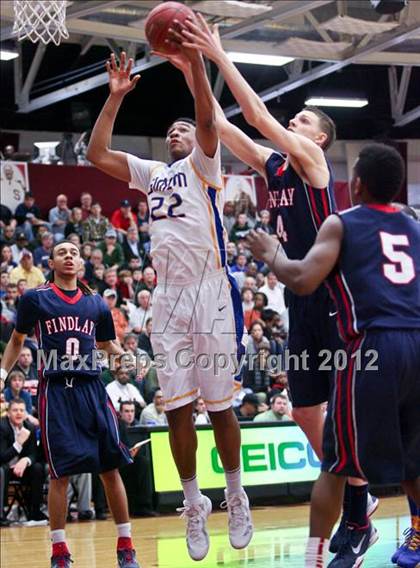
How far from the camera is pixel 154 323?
682cm

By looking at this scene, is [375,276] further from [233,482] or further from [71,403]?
[71,403]

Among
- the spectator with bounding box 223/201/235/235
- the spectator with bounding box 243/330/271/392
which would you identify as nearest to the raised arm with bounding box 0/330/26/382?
the spectator with bounding box 243/330/271/392

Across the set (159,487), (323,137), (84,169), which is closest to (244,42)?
(84,169)

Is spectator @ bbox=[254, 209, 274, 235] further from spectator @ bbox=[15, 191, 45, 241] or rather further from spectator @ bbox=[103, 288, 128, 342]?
spectator @ bbox=[103, 288, 128, 342]

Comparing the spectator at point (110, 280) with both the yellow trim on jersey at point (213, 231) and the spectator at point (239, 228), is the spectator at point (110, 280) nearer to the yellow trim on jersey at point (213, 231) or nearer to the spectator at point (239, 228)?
the spectator at point (239, 228)

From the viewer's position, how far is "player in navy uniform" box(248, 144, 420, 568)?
5.23 m

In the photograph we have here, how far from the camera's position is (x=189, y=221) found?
6746 mm

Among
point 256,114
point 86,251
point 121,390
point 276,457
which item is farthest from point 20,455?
point 256,114

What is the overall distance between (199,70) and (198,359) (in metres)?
1.81

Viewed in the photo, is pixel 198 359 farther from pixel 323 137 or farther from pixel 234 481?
pixel 323 137

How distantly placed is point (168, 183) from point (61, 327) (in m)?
1.47

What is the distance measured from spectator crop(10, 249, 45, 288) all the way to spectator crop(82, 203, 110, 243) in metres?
2.43

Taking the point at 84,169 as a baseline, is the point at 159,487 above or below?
below

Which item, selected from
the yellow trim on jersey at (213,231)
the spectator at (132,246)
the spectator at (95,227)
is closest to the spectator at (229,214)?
the spectator at (132,246)
